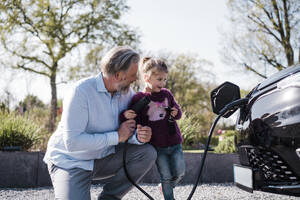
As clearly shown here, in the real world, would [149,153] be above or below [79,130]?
below

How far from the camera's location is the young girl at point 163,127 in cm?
281

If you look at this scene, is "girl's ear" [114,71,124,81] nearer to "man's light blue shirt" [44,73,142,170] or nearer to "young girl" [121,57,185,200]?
"man's light blue shirt" [44,73,142,170]

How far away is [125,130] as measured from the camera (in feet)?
7.64

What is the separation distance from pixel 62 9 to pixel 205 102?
724 inches

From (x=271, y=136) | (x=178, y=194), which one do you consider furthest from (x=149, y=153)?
(x=178, y=194)

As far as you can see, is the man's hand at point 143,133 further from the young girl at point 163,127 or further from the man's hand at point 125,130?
the young girl at point 163,127

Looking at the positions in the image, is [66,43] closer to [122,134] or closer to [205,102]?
[122,134]

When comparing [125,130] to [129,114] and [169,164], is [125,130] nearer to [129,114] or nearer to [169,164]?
[129,114]

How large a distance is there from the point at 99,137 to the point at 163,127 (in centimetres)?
76

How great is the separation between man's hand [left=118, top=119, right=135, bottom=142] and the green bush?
318cm

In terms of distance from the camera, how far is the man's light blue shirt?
2203mm

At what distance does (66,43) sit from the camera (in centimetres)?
1645

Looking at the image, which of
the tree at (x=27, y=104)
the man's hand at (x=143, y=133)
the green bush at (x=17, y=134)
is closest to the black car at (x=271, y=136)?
the man's hand at (x=143, y=133)

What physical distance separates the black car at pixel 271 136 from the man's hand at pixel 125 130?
0.75m
